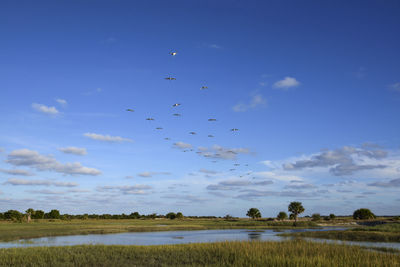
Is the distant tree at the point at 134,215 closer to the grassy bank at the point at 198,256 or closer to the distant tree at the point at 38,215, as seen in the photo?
the distant tree at the point at 38,215

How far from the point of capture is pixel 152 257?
30062mm

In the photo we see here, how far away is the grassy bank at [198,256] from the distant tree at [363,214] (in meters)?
126

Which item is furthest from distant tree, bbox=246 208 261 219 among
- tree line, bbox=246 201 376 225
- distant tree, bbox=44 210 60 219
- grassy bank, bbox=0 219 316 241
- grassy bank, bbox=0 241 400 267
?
grassy bank, bbox=0 241 400 267

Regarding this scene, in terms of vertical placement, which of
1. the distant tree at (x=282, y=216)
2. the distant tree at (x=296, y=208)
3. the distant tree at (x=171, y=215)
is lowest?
the distant tree at (x=171, y=215)

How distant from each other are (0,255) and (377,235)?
53.4 m

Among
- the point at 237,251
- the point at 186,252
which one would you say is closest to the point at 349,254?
the point at 237,251

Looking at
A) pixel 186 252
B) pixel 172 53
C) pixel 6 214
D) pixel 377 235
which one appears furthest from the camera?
pixel 6 214

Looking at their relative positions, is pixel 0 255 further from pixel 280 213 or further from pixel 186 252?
pixel 280 213

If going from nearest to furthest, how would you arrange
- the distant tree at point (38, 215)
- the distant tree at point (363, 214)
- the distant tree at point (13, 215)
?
the distant tree at point (13, 215) < the distant tree at point (38, 215) < the distant tree at point (363, 214)

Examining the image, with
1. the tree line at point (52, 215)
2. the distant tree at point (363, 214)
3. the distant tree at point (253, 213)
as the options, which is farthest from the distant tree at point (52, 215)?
the distant tree at point (363, 214)

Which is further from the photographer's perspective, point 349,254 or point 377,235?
point 377,235

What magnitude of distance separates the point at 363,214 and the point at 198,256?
13690cm

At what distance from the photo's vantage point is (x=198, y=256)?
30.4 metres

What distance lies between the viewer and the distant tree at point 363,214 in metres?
143
